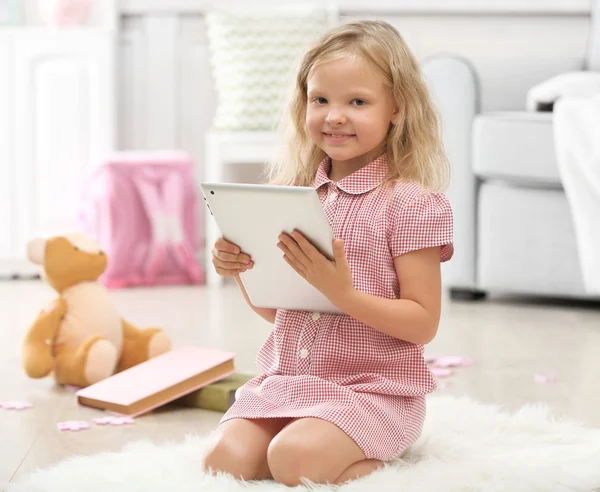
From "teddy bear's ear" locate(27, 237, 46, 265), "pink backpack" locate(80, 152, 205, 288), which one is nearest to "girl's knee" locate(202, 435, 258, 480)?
"teddy bear's ear" locate(27, 237, 46, 265)

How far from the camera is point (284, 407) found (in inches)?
44.9

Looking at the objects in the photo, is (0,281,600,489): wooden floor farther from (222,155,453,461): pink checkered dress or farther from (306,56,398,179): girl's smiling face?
(306,56,398,179): girl's smiling face

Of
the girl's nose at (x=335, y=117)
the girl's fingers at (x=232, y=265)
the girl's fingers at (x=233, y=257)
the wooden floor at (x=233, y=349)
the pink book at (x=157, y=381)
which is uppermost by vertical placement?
the girl's nose at (x=335, y=117)

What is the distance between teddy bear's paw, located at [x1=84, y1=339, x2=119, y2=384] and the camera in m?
1.60

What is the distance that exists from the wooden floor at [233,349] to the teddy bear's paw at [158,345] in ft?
0.48

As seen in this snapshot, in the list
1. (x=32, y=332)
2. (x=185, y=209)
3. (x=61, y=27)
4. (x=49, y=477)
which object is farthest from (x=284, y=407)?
(x=61, y=27)

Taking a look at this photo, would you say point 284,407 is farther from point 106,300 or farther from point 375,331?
point 106,300

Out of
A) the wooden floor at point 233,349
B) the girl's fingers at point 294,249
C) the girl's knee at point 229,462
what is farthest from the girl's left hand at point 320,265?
the wooden floor at point 233,349

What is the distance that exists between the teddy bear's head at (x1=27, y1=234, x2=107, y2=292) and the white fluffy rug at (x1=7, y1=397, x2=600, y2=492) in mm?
504

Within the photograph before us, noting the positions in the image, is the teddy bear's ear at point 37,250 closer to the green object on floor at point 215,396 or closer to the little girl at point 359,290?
the green object on floor at point 215,396

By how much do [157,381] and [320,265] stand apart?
55 cm

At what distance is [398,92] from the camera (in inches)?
46.6

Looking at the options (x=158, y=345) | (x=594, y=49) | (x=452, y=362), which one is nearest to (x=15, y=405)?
(x=158, y=345)

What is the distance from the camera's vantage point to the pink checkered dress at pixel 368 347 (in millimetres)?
1137
